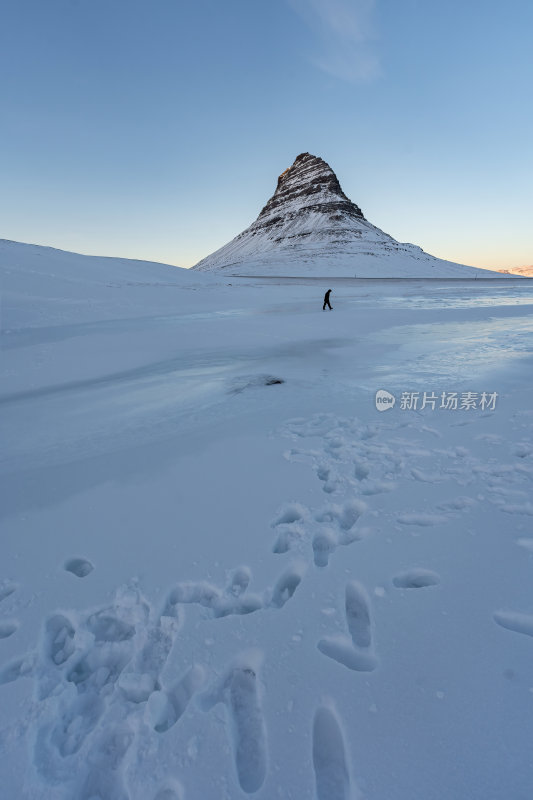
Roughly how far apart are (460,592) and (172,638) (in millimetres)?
1890

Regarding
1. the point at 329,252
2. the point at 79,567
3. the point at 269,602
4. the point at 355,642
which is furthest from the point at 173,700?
the point at 329,252

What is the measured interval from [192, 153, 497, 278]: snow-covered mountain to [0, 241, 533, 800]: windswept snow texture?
95104mm

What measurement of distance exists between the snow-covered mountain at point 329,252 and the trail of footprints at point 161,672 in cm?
9695

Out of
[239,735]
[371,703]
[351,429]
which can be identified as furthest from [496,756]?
[351,429]

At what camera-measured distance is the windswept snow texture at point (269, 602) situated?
172 centimetres

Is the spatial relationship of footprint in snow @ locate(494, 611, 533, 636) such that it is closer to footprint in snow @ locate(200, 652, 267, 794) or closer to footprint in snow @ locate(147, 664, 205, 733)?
footprint in snow @ locate(200, 652, 267, 794)

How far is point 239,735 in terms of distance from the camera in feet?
5.95

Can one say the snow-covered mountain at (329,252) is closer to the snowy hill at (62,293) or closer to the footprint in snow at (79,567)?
the snowy hill at (62,293)

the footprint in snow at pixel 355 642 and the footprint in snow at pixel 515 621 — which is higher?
the footprint in snow at pixel 515 621

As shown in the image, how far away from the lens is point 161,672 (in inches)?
82.1

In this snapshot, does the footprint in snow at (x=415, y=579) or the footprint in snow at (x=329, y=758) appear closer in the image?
the footprint in snow at (x=329, y=758)

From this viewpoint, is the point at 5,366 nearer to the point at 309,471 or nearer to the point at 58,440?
the point at 58,440

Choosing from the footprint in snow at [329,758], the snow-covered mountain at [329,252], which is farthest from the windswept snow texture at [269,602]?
the snow-covered mountain at [329,252]

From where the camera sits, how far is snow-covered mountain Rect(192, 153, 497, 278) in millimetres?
103125
